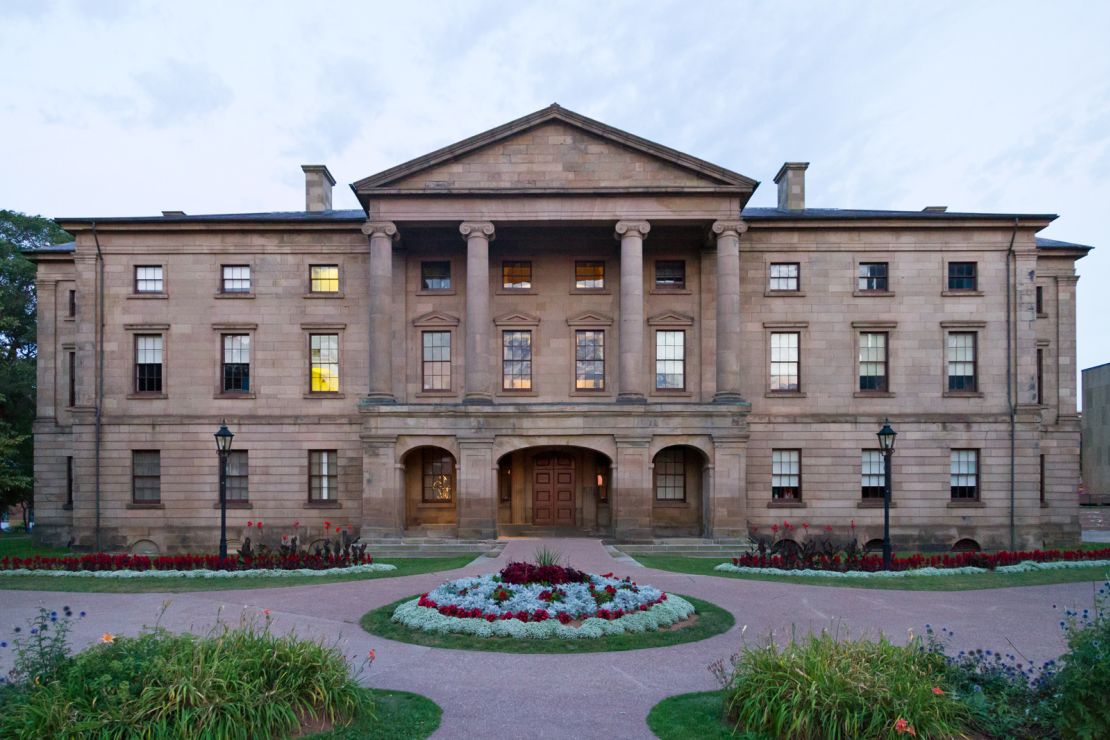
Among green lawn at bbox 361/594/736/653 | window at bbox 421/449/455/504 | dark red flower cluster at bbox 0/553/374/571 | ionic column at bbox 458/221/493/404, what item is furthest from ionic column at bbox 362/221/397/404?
green lawn at bbox 361/594/736/653

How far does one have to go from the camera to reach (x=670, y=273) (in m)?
30.8

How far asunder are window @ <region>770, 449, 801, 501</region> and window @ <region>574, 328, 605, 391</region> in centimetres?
838

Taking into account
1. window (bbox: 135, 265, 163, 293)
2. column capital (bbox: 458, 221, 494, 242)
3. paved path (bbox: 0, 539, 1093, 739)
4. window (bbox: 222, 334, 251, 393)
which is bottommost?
paved path (bbox: 0, 539, 1093, 739)

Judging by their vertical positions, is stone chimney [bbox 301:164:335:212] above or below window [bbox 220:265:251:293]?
above

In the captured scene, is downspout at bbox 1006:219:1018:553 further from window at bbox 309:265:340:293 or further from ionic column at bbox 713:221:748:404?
window at bbox 309:265:340:293

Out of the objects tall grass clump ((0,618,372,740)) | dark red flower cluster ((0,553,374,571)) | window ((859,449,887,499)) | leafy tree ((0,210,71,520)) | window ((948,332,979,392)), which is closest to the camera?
tall grass clump ((0,618,372,740))

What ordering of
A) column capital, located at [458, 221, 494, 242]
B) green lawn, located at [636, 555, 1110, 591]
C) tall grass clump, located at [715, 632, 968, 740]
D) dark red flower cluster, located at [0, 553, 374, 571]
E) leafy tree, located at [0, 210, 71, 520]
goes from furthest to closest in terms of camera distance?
leafy tree, located at [0, 210, 71, 520], column capital, located at [458, 221, 494, 242], dark red flower cluster, located at [0, 553, 374, 571], green lawn, located at [636, 555, 1110, 591], tall grass clump, located at [715, 632, 968, 740]

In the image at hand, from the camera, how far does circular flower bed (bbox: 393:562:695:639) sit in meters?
12.3

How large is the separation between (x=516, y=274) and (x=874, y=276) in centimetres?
1587

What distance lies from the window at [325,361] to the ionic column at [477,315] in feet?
22.2

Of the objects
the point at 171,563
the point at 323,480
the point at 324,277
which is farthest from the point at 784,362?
the point at 171,563

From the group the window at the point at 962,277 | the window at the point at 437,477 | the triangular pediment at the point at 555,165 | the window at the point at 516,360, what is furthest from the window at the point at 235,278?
the window at the point at 962,277

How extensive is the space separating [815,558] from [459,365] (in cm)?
1645

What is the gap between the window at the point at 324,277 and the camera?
3059 centimetres
